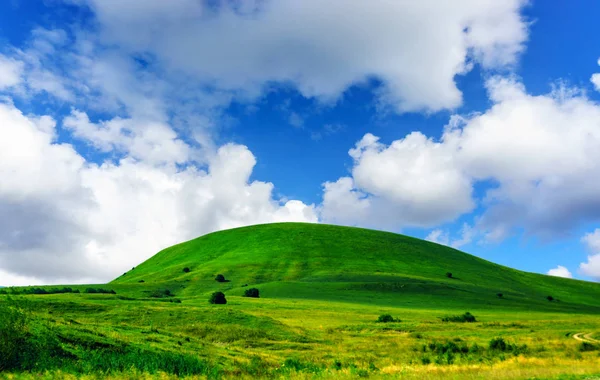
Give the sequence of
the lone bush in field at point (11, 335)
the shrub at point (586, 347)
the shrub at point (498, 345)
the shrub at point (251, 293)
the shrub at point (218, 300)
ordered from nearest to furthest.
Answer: the lone bush in field at point (11, 335) < the shrub at point (586, 347) < the shrub at point (498, 345) < the shrub at point (218, 300) < the shrub at point (251, 293)

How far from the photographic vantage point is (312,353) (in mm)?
43656

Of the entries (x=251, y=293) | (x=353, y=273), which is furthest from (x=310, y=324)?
(x=353, y=273)

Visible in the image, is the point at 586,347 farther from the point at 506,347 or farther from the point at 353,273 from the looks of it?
the point at 353,273

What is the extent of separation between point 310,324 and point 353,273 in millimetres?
72547

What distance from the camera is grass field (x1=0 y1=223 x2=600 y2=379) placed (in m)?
28.1

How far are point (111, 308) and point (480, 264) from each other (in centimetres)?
15560

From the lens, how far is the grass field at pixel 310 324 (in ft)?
92.2

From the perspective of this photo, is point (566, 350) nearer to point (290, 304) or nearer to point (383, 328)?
point (383, 328)

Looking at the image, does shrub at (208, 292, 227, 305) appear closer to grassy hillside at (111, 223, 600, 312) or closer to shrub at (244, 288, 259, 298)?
grassy hillside at (111, 223, 600, 312)

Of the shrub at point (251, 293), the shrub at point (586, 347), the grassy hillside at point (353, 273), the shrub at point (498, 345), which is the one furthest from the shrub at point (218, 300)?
the shrub at point (586, 347)

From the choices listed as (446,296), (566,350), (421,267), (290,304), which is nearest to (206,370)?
(566,350)

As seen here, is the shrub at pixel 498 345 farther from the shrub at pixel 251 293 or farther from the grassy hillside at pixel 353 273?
the shrub at pixel 251 293

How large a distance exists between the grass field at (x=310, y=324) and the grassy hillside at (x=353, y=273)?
81cm

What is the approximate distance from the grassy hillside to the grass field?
0.81 meters
